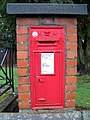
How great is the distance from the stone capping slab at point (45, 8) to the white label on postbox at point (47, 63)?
533 millimetres

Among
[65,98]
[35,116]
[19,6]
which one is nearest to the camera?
[35,116]

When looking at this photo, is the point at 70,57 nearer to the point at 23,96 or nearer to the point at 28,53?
the point at 28,53

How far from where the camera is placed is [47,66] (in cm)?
366

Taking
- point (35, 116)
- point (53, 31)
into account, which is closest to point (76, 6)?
point (53, 31)

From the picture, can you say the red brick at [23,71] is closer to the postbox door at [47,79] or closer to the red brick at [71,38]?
the postbox door at [47,79]

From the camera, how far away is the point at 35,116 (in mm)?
3031

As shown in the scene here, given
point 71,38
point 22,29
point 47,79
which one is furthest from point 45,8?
point 47,79

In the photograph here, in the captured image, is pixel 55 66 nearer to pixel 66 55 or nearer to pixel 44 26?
pixel 66 55

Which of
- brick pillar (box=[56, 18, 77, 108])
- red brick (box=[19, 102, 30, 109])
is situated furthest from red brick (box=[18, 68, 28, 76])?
brick pillar (box=[56, 18, 77, 108])

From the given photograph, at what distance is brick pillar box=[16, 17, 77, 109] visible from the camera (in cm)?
362

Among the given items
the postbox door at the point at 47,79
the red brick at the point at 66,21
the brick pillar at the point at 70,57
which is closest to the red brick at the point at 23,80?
the postbox door at the point at 47,79

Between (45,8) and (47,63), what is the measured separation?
684 millimetres

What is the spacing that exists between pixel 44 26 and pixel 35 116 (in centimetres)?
116

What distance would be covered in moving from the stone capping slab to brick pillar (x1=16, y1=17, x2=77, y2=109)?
121 millimetres
